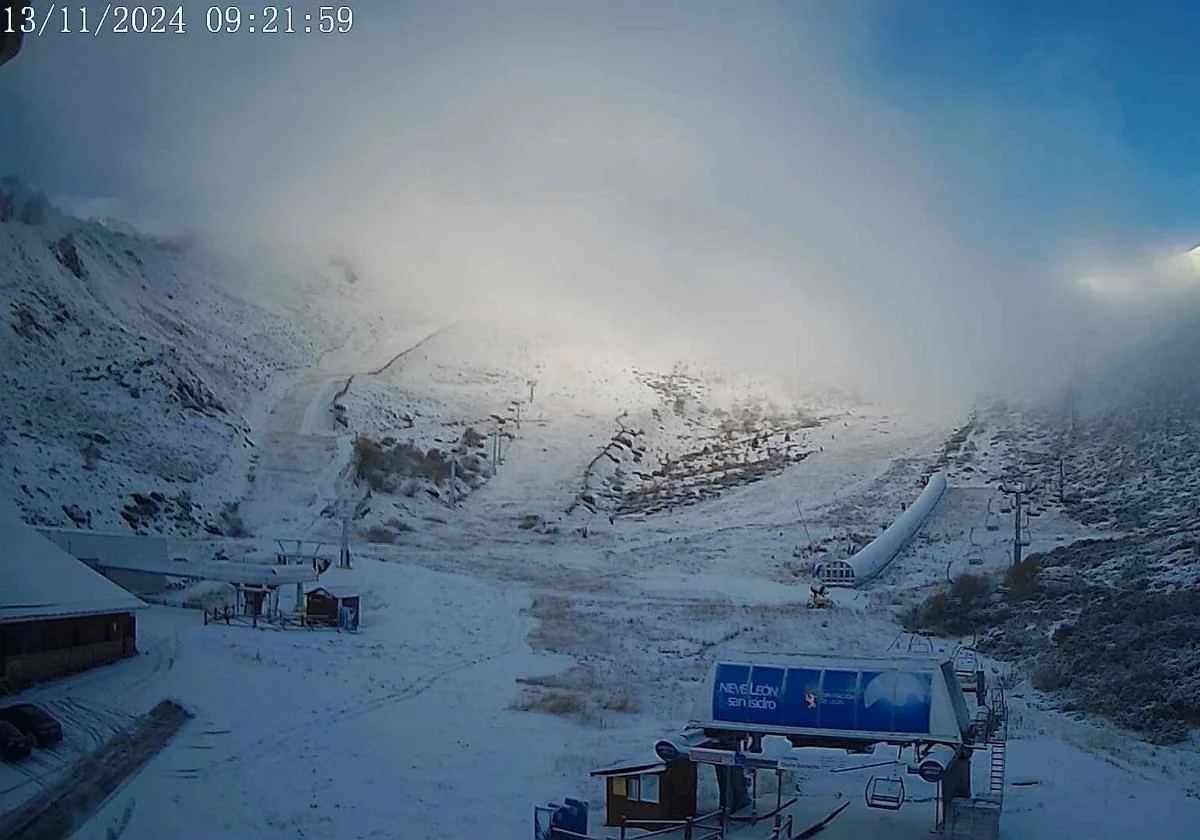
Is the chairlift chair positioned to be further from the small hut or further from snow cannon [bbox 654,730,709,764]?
the small hut

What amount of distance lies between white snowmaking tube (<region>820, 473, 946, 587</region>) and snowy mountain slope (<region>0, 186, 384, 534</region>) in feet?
27.2

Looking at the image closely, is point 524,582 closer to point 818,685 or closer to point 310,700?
point 310,700

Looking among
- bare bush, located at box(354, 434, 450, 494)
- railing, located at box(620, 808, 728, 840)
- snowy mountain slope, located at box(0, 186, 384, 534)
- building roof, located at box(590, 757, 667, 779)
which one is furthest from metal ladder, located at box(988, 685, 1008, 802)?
bare bush, located at box(354, 434, 450, 494)

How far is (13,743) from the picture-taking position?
8.48 m

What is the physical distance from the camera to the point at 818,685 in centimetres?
862

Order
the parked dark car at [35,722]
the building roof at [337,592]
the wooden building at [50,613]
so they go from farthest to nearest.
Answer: the building roof at [337,592], the wooden building at [50,613], the parked dark car at [35,722]

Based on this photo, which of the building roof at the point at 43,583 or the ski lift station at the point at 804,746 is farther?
the building roof at the point at 43,583

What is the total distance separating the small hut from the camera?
12815 mm

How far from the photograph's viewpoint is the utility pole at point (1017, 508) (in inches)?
516

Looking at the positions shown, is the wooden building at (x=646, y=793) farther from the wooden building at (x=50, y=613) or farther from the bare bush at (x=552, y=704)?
the wooden building at (x=50, y=613)

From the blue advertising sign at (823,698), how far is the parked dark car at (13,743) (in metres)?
5.06

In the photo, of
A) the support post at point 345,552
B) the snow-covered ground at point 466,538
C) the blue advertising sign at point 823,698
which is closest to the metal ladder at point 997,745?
the snow-covered ground at point 466,538

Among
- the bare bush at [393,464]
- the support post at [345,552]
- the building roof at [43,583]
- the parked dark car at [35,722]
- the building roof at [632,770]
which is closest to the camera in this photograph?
the building roof at [632,770]

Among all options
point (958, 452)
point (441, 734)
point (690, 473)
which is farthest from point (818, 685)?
point (690, 473)
